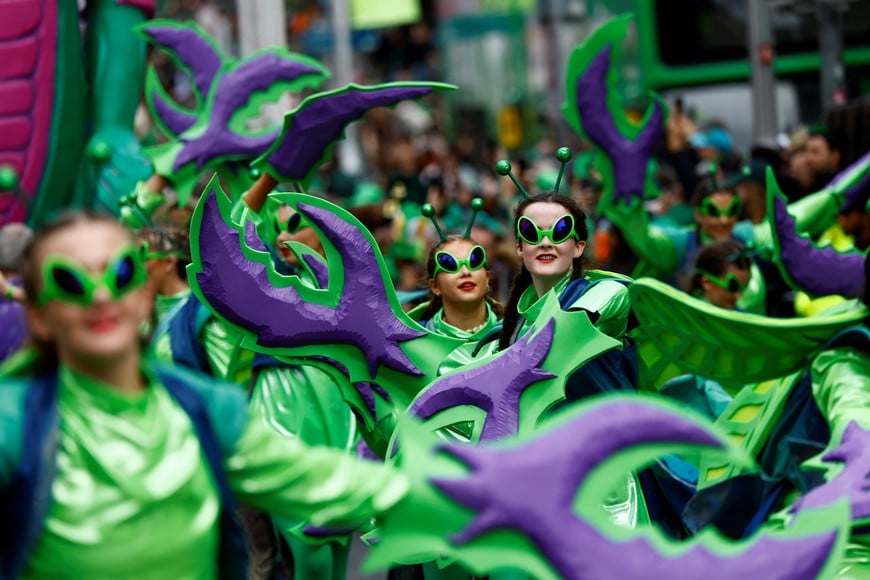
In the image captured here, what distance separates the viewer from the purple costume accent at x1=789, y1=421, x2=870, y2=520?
443 cm

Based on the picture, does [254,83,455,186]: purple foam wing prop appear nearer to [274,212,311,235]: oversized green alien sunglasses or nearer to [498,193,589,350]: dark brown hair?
[274,212,311,235]: oversized green alien sunglasses

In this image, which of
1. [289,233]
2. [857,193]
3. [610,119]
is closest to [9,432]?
[289,233]

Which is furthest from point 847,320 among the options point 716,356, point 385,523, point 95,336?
point 95,336

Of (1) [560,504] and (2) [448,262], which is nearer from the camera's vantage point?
(1) [560,504]

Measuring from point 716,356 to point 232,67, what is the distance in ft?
8.82

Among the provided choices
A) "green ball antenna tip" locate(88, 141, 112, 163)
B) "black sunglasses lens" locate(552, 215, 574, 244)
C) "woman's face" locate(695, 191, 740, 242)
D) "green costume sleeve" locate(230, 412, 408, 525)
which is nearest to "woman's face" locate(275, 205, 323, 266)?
"green ball antenna tip" locate(88, 141, 112, 163)

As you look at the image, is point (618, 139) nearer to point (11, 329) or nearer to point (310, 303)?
point (310, 303)

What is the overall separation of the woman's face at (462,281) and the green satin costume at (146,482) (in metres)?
2.66

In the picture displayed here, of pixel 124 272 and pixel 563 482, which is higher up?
pixel 124 272

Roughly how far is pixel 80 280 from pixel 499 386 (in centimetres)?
186

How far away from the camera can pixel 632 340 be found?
18.7 ft

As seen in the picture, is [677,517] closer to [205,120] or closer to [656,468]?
[656,468]

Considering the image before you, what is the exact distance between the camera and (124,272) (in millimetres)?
3223

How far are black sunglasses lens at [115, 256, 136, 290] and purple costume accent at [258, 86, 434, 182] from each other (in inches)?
122
